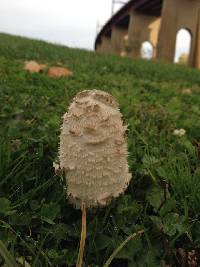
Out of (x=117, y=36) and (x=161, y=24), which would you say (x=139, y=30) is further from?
(x=117, y=36)

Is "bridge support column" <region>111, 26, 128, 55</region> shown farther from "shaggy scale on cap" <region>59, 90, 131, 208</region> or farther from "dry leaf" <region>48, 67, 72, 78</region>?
"shaggy scale on cap" <region>59, 90, 131, 208</region>

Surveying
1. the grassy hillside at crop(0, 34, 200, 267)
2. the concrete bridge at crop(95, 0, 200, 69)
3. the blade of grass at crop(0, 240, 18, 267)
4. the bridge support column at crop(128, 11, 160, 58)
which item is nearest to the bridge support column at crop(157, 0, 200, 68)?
the concrete bridge at crop(95, 0, 200, 69)

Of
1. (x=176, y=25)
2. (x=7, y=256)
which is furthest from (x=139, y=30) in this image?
(x=7, y=256)

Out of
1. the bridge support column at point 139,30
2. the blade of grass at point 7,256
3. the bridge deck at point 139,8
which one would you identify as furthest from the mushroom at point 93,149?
the bridge support column at point 139,30

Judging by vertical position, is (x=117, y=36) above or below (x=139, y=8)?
below

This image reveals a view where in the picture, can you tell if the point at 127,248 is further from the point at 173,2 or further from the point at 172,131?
the point at 173,2

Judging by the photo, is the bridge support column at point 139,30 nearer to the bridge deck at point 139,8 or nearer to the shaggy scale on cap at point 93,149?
the bridge deck at point 139,8
